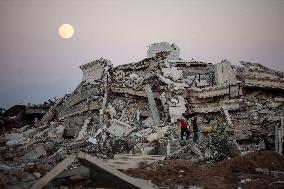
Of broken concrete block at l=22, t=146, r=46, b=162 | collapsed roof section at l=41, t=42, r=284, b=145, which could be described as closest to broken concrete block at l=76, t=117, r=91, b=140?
collapsed roof section at l=41, t=42, r=284, b=145

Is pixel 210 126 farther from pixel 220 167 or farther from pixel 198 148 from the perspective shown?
pixel 220 167

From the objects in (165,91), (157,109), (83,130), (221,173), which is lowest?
(221,173)

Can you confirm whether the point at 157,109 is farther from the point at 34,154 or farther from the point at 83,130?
the point at 34,154

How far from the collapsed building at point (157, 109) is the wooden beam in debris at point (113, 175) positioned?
15.3 ft

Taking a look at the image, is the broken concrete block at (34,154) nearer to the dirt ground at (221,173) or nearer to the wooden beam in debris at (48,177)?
the dirt ground at (221,173)

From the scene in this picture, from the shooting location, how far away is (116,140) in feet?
36.8

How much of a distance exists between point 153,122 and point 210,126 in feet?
8.52

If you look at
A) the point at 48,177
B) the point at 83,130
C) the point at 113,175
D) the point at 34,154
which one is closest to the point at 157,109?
the point at 83,130

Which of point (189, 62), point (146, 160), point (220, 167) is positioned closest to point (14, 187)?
point (146, 160)

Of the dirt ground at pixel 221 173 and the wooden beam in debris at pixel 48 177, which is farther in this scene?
the dirt ground at pixel 221 173

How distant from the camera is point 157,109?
1416cm

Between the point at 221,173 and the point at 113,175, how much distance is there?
10.7 feet

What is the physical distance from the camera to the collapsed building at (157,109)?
11.2 m

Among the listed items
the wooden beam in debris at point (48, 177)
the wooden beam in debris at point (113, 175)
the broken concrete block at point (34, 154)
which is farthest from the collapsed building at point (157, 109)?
the wooden beam in debris at point (48, 177)
